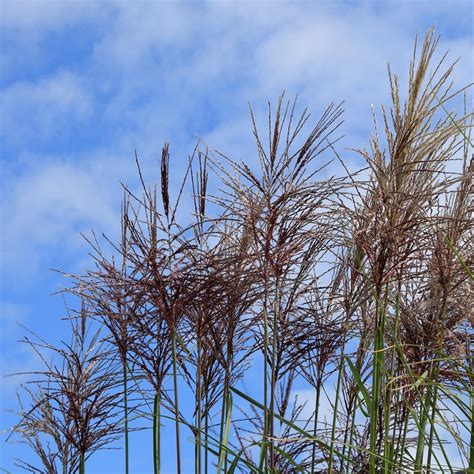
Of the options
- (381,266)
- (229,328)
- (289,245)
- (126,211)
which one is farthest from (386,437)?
(126,211)

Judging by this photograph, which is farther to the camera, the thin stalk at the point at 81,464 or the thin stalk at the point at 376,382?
the thin stalk at the point at 81,464

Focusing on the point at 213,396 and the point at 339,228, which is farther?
the point at 213,396

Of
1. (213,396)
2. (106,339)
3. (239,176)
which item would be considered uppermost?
(239,176)

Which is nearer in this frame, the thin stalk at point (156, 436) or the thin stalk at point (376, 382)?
the thin stalk at point (376, 382)

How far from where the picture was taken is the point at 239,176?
2846 mm

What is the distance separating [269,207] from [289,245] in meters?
0.15

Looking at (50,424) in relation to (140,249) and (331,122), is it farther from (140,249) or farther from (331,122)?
(331,122)

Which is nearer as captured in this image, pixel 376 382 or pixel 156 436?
pixel 376 382

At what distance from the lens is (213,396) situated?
3381mm

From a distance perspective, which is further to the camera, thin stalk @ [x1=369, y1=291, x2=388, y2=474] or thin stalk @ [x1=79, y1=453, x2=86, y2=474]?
thin stalk @ [x1=79, y1=453, x2=86, y2=474]

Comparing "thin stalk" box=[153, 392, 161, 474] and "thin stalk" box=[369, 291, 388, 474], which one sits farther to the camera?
"thin stalk" box=[153, 392, 161, 474]

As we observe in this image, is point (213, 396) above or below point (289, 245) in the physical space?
below

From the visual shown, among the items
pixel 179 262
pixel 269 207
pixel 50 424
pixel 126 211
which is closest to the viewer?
pixel 269 207

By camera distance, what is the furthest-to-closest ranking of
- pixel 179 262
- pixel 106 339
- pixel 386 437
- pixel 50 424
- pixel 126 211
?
pixel 50 424 < pixel 106 339 < pixel 126 211 < pixel 179 262 < pixel 386 437
